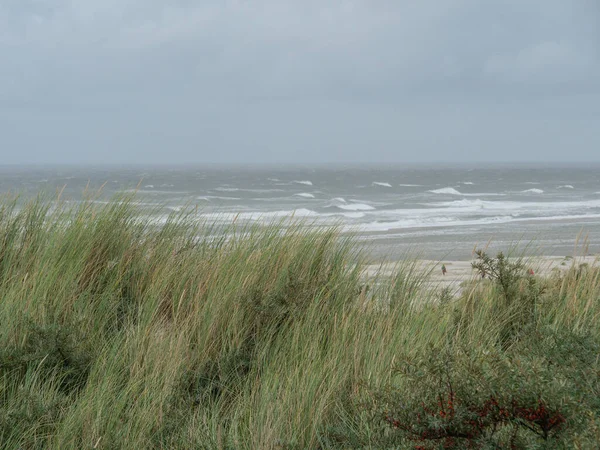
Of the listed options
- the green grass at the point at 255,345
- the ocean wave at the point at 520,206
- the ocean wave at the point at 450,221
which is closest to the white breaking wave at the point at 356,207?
the ocean wave at the point at 520,206

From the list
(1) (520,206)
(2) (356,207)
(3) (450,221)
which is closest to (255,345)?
(3) (450,221)

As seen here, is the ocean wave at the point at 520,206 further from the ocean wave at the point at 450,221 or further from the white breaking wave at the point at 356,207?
Answer: the ocean wave at the point at 450,221

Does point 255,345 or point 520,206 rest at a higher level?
point 255,345

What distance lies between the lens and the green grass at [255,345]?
214 centimetres

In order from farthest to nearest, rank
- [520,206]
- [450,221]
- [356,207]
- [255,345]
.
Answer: [520,206] → [356,207] → [450,221] → [255,345]

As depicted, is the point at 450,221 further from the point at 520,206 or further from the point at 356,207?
the point at 520,206

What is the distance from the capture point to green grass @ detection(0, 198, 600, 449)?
2.14 m

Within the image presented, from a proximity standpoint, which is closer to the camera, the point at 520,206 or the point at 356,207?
the point at 356,207

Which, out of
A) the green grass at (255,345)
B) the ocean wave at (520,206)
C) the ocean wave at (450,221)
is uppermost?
the green grass at (255,345)

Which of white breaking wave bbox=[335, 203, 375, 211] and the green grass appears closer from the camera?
the green grass

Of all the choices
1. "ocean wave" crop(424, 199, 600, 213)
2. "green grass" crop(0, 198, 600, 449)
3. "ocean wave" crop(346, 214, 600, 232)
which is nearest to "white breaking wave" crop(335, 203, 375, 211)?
"ocean wave" crop(424, 199, 600, 213)

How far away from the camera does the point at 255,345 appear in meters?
3.55

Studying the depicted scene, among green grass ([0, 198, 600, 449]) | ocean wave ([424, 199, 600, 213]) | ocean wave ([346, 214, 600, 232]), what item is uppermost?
green grass ([0, 198, 600, 449])

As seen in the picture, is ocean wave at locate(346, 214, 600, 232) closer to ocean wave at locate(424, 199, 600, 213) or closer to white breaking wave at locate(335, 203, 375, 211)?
ocean wave at locate(424, 199, 600, 213)
